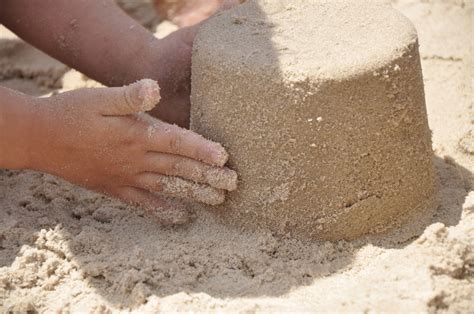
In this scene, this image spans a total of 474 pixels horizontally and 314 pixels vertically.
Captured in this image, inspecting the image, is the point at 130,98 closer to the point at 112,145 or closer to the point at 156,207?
the point at 112,145

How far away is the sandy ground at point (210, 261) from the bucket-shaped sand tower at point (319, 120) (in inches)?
2.5

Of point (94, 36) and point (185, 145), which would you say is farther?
point (94, 36)

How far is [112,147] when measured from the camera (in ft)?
5.45

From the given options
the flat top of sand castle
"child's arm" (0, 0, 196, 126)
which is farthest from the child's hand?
"child's arm" (0, 0, 196, 126)

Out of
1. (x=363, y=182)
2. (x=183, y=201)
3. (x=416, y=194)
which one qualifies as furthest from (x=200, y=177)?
(x=416, y=194)

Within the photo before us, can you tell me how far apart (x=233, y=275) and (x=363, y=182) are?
334 mm

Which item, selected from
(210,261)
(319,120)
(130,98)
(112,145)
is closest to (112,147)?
(112,145)

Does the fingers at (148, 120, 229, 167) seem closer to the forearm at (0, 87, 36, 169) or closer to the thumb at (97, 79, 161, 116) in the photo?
the thumb at (97, 79, 161, 116)

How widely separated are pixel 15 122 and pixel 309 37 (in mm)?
679

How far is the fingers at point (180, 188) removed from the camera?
5.31ft

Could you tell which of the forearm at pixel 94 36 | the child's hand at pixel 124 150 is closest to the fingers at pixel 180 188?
the child's hand at pixel 124 150

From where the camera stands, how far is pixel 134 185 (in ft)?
5.61

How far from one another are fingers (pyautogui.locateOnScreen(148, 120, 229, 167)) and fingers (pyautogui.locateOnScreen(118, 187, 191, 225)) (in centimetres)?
12

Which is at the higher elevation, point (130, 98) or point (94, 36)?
point (130, 98)
